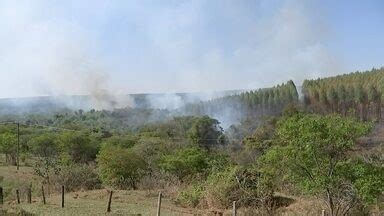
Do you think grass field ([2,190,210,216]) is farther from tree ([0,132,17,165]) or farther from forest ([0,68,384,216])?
tree ([0,132,17,165])

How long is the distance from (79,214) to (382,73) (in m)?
90.4

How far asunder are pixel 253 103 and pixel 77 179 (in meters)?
83.1

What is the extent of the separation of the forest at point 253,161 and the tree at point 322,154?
0.12ft

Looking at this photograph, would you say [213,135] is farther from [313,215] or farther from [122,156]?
[313,215]

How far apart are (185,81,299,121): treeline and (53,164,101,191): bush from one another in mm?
67725

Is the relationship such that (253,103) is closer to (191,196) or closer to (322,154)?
(191,196)

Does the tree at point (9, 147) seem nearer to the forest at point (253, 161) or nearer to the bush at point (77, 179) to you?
the forest at point (253, 161)

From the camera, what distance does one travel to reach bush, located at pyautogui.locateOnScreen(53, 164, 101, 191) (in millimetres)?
43094

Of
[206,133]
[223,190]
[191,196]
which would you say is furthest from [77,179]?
[206,133]

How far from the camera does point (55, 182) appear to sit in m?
44.3

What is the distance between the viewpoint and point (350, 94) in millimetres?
99625

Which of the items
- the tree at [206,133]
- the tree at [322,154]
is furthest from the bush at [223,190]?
the tree at [206,133]

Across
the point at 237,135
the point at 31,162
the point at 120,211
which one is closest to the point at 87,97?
the point at 237,135

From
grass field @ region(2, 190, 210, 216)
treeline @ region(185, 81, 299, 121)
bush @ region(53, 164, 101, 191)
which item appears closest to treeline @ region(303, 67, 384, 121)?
treeline @ region(185, 81, 299, 121)
